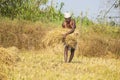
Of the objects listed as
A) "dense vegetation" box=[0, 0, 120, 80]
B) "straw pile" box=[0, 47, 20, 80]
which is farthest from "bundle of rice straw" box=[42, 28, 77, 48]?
"straw pile" box=[0, 47, 20, 80]

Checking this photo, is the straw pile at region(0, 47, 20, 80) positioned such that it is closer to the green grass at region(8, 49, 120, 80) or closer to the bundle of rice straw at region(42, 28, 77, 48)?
the green grass at region(8, 49, 120, 80)

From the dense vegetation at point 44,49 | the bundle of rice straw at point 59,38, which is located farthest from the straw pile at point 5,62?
the bundle of rice straw at point 59,38

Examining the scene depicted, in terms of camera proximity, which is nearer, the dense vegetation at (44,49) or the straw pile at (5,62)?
the straw pile at (5,62)

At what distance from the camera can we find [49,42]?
1388 centimetres

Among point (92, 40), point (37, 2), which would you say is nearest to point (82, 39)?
point (92, 40)

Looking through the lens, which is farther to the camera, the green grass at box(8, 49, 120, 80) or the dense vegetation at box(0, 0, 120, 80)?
the dense vegetation at box(0, 0, 120, 80)

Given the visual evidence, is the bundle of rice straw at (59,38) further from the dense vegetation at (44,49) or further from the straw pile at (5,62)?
the straw pile at (5,62)

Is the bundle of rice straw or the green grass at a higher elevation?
the bundle of rice straw

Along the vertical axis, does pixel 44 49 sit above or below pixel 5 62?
below

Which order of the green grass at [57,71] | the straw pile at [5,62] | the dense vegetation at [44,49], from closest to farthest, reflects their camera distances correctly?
the straw pile at [5,62] → the green grass at [57,71] → the dense vegetation at [44,49]

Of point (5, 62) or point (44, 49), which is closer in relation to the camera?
point (5, 62)

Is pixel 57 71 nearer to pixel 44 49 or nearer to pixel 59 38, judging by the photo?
pixel 59 38

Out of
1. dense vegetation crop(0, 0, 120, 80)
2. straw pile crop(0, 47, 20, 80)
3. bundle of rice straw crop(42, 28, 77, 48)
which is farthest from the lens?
bundle of rice straw crop(42, 28, 77, 48)

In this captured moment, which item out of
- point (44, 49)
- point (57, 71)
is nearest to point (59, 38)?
point (57, 71)
